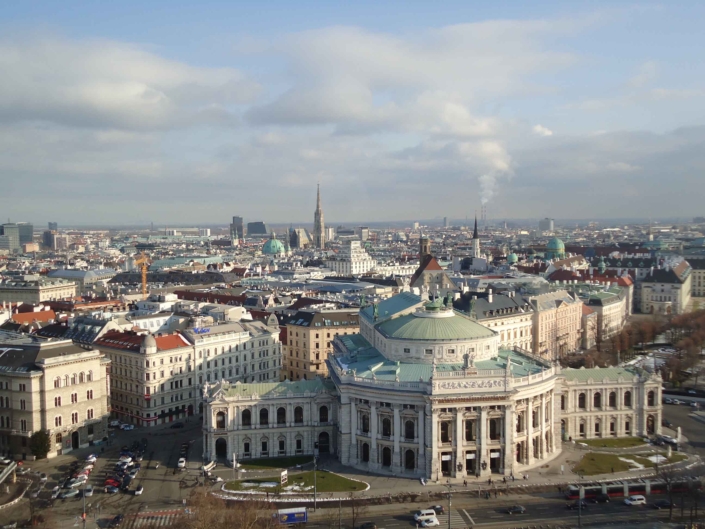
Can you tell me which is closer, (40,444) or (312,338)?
(40,444)

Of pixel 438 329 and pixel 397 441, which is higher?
pixel 438 329

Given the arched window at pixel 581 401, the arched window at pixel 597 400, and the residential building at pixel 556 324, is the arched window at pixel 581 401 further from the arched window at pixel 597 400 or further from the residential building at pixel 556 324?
the residential building at pixel 556 324

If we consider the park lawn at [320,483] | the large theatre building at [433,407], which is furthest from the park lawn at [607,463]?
the park lawn at [320,483]

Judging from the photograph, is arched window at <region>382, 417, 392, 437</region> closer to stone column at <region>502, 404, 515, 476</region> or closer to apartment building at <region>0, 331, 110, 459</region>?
stone column at <region>502, 404, 515, 476</region>

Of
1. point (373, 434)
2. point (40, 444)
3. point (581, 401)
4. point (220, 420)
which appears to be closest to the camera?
point (373, 434)

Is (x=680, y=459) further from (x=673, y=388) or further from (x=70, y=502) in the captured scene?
(x=70, y=502)

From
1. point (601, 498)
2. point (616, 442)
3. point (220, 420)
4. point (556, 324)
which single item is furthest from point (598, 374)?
point (556, 324)

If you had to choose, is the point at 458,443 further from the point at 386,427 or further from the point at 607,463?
the point at 607,463
